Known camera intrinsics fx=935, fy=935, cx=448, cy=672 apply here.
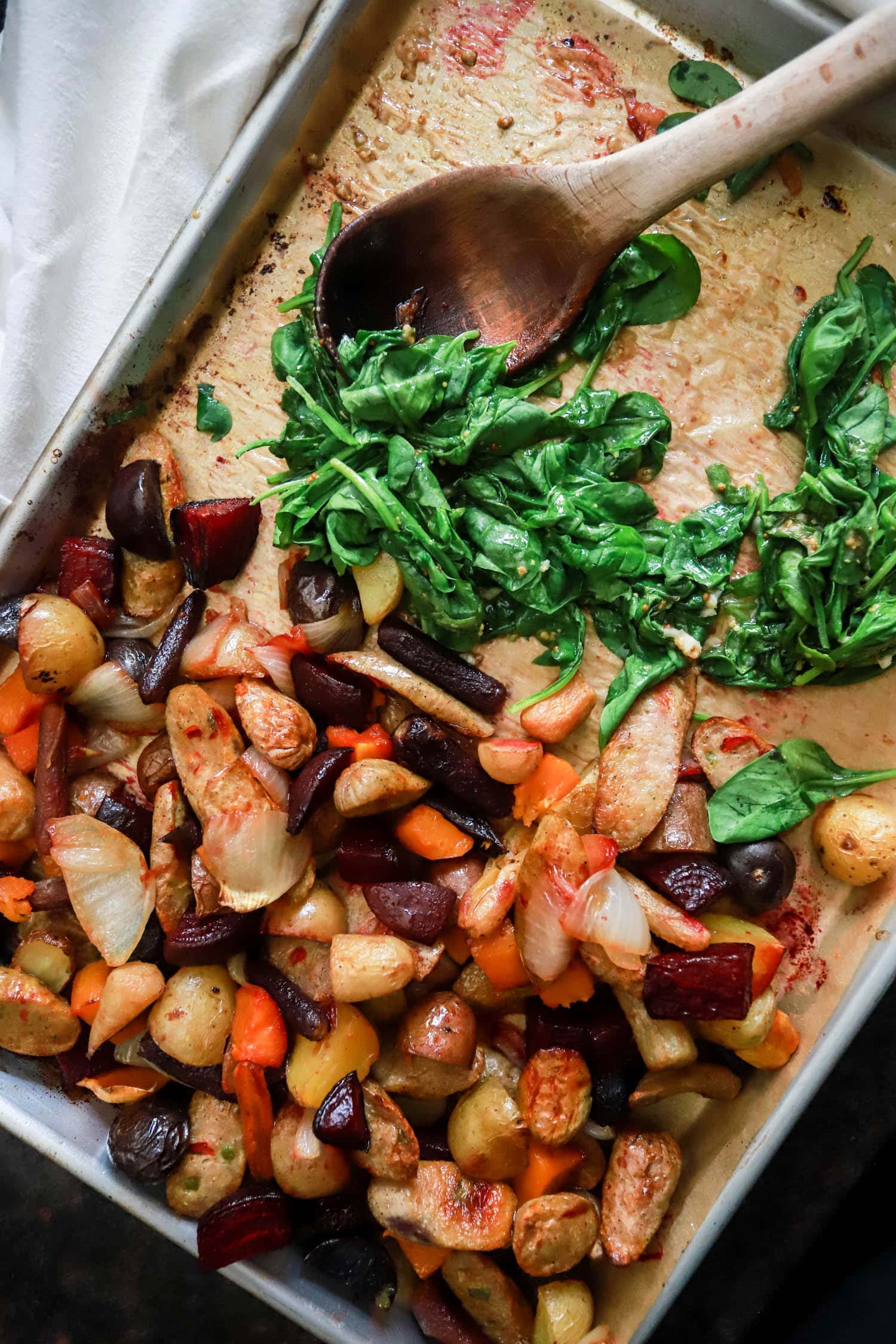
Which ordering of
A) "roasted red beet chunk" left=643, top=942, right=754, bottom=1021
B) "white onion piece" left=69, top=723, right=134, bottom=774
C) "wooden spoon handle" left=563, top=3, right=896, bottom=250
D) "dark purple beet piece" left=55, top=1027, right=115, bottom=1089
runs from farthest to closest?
"white onion piece" left=69, top=723, right=134, bottom=774
"dark purple beet piece" left=55, top=1027, right=115, bottom=1089
"roasted red beet chunk" left=643, top=942, right=754, bottom=1021
"wooden spoon handle" left=563, top=3, right=896, bottom=250

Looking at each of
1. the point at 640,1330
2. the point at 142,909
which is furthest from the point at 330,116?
the point at 640,1330

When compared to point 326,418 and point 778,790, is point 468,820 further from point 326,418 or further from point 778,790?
point 326,418

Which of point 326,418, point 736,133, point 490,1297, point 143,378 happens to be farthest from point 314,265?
point 490,1297

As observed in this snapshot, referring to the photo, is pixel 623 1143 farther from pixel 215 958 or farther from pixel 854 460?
pixel 854 460

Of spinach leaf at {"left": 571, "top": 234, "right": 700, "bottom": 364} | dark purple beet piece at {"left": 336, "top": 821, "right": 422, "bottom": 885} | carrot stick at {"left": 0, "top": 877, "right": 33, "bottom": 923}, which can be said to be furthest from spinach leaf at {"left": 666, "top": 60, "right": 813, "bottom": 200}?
carrot stick at {"left": 0, "top": 877, "right": 33, "bottom": 923}

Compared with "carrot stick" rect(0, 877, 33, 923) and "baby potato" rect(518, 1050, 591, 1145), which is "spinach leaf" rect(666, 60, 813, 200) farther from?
"carrot stick" rect(0, 877, 33, 923)

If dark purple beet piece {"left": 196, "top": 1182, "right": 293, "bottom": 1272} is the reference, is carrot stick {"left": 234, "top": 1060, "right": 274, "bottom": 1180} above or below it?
above
